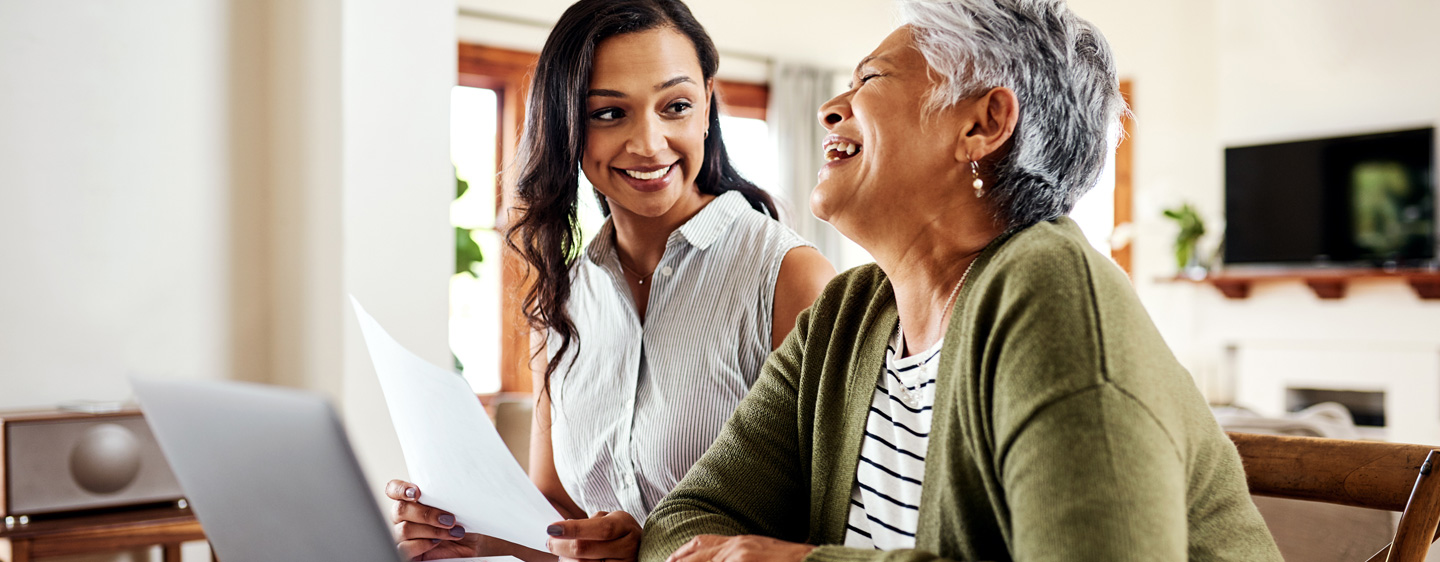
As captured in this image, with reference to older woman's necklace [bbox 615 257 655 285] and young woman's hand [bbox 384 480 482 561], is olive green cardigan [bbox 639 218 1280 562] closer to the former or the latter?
young woman's hand [bbox 384 480 482 561]

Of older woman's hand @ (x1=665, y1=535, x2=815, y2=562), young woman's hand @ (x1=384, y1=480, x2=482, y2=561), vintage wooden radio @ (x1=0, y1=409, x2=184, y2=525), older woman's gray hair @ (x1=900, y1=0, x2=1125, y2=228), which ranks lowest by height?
vintage wooden radio @ (x1=0, y1=409, x2=184, y2=525)

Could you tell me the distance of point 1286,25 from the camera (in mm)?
6367

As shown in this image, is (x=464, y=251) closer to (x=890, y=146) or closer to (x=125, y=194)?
(x=125, y=194)

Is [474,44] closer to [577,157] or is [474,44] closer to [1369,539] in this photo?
[577,157]

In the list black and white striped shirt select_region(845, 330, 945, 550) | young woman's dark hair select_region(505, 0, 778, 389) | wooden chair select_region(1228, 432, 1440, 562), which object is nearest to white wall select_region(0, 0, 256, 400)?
young woman's dark hair select_region(505, 0, 778, 389)

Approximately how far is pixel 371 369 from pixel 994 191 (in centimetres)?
191

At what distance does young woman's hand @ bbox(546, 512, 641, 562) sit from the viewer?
1087mm

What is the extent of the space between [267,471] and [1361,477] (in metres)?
1.01

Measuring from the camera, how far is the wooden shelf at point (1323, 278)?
227 inches

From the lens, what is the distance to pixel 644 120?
1409 millimetres

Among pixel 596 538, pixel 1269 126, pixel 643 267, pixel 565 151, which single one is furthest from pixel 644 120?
pixel 1269 126

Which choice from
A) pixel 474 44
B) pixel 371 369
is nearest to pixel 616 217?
pixel 371 369

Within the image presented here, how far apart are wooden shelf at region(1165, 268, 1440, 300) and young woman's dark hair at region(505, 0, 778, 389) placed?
217 inches

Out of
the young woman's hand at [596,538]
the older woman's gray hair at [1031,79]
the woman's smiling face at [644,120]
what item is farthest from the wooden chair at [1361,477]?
the woman's smiling face at [644,120]
